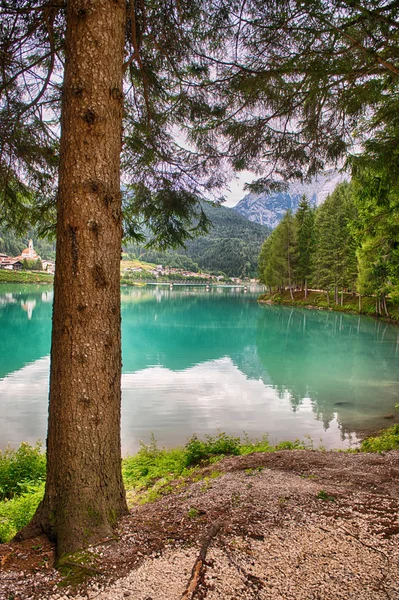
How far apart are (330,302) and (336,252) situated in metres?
6.95

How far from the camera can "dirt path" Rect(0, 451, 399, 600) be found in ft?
5.90

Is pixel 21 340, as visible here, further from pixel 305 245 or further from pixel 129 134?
pixel 305 245

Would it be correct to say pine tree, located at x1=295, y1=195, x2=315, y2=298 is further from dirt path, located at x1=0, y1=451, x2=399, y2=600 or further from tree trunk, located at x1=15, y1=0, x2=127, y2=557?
tree trunk, located at x1=15, y1=0, x2=127, y2=557

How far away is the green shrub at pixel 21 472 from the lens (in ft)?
16.9

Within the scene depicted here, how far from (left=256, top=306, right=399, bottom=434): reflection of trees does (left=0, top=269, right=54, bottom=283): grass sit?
8581 cm

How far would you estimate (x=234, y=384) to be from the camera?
45.1 ft

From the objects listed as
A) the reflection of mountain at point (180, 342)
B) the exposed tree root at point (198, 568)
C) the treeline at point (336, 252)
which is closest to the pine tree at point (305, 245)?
the treeline at point (336, 252)

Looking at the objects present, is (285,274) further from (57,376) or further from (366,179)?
(57,376)

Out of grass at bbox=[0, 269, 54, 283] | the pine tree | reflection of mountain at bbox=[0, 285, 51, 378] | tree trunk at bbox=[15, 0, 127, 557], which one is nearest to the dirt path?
tree trunk at bbox=[15, 0, 127, 557]

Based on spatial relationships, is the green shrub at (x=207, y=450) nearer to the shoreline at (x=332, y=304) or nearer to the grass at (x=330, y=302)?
the shoreline at (x=332, y=304)

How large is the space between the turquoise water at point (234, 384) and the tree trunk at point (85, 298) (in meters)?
5.76

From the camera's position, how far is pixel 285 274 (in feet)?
180

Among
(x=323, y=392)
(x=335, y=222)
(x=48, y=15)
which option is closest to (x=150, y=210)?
(x=48, y=15)

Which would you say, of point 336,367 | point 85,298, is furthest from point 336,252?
point 85,298
